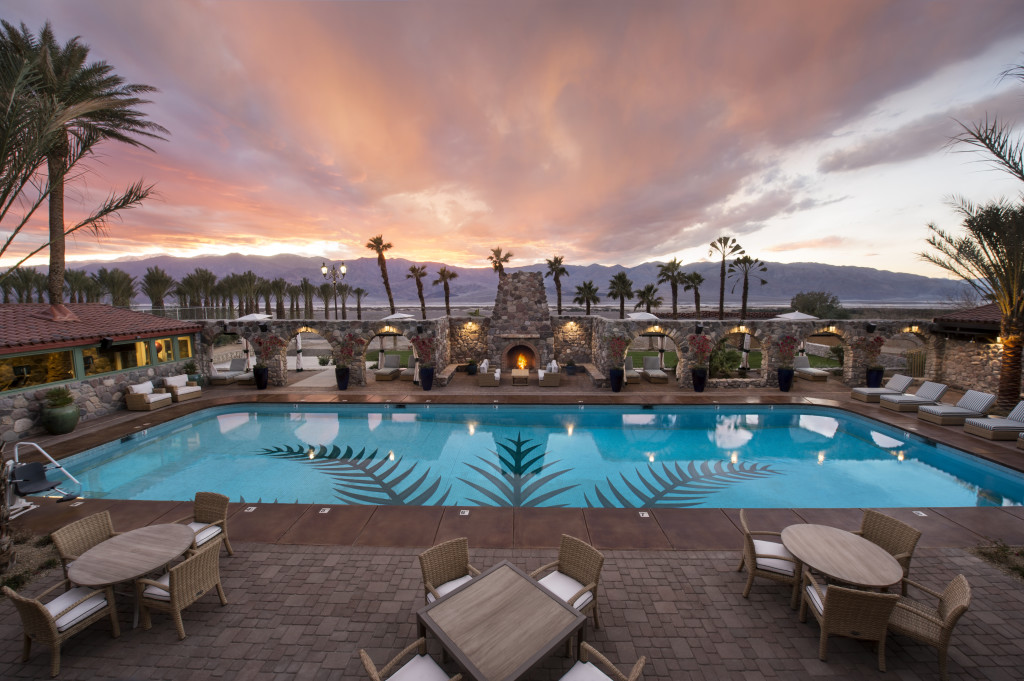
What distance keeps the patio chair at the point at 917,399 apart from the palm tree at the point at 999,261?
135 centimetres

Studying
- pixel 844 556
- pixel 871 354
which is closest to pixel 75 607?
pixel 844 556

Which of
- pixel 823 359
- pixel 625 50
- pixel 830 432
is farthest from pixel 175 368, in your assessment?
pixel 823 359

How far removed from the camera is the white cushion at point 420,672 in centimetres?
320

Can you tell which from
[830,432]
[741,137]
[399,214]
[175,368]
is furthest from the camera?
[399,214]

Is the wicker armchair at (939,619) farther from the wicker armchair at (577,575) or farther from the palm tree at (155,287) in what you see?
the palm tree at (155,287)

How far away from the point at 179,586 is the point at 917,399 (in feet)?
62.6

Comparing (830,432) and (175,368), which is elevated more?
(175,368)

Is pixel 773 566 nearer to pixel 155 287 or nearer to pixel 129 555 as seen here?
pixel 129 555

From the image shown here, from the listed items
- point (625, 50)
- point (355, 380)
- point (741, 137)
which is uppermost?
point (625, 50)

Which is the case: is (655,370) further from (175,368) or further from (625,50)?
(175,368)

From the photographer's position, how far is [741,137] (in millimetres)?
19047

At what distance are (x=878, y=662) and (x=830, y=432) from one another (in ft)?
34.8

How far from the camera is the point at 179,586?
13.5 ft

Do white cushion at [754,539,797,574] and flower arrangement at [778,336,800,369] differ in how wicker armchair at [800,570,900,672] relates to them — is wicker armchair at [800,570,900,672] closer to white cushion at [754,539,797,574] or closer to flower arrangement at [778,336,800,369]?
white cushion at [754,539,797,574]
